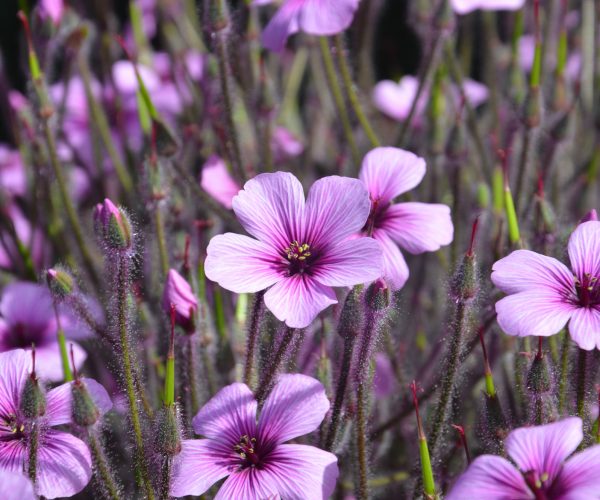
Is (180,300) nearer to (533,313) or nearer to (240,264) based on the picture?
(240,264)

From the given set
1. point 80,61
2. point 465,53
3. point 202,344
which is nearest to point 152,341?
point 202,344

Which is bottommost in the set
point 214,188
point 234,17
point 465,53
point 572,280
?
point 572,280

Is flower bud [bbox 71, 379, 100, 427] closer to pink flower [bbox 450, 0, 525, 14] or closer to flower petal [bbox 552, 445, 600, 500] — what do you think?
flower petal [bbox 552, 445, 600, 500]

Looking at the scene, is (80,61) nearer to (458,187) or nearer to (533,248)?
(458,187)

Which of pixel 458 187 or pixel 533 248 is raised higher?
pixel 458 187

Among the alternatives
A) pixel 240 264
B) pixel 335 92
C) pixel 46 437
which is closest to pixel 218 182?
pixel 335 92

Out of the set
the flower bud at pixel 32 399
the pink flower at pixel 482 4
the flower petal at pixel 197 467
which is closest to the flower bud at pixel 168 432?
the flower petal at pixel 197 467
